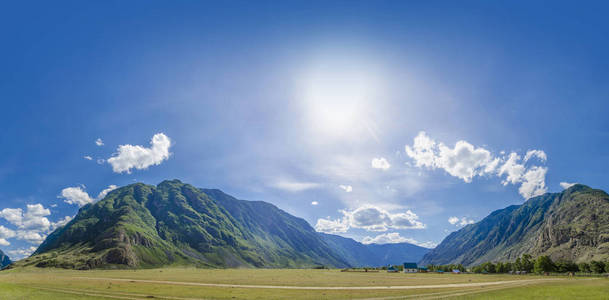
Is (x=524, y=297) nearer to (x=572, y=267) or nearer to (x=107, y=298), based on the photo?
(x=107, y=298)

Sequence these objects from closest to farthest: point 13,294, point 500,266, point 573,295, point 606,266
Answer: point 573,295
point 13,294
point 606,266
point 500,266

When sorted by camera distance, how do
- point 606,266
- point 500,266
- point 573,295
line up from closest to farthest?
point 573,295
point 606,266
point 500,266

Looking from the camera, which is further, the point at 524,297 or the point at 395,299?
the point at 395,299

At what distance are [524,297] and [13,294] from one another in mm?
78563

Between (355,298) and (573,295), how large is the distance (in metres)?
31.5

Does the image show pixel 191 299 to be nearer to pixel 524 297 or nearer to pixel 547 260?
pixel 524 297

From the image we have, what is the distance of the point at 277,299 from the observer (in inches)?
2020

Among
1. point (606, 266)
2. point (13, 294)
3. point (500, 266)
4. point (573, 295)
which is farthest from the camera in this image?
point (500, 266)

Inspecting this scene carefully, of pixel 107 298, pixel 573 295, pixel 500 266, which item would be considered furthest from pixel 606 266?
pixel 107 298

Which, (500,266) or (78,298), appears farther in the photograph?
(500,266)

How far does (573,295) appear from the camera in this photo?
152 feet

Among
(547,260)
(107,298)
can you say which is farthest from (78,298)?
(547,260)

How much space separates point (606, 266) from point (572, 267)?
13596mm

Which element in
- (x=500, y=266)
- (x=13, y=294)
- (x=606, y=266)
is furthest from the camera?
(x=500, y=266)
